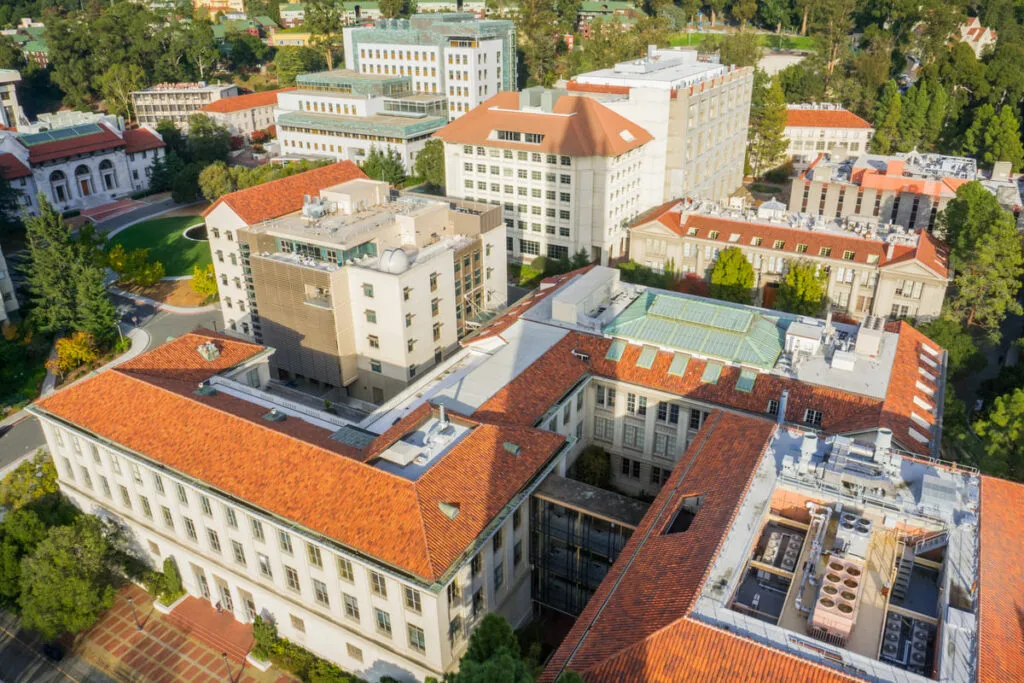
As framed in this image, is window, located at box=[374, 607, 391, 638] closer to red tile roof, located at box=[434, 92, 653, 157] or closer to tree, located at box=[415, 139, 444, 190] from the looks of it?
red tile roof, located at box=[434, 92, 653, 157]

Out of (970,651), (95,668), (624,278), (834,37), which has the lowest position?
(95,668)

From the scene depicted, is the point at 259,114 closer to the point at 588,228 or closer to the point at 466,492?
the point at 588,228

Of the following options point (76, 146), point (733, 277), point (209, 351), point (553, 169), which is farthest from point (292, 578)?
point (76, 146)

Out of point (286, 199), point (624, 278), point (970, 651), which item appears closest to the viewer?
point (970, 651)

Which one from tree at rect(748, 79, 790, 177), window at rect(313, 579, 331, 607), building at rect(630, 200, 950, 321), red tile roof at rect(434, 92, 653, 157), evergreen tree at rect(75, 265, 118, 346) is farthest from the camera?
tree at rect(748, 79, 790, 177)

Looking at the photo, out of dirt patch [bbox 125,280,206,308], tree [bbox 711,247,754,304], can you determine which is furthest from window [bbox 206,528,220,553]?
tree [bbox 711,247,754,304]

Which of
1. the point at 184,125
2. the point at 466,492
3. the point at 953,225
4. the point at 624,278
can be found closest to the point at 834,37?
the point at 953,225

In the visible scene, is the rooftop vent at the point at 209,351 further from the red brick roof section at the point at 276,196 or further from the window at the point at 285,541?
the red brick roof section at the point at 276,196

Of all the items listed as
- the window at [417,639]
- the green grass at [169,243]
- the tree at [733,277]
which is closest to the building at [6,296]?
the green grass at [169,243]
